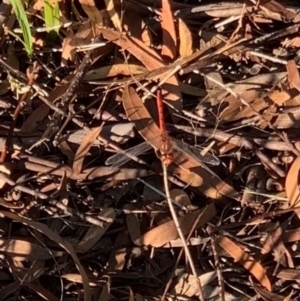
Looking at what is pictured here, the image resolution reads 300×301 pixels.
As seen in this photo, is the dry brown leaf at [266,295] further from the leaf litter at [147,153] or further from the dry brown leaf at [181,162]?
the dry brown leaf at [181,162]

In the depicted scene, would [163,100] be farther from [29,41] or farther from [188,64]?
[29,41]

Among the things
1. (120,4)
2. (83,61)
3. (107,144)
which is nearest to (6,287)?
(107,144)

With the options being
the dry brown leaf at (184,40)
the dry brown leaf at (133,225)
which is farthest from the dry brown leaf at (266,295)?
the dry brown leaf at (184,40)

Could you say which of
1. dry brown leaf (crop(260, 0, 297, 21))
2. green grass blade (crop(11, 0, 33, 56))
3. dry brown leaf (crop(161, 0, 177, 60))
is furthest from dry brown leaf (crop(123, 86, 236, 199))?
dry brown leaf (crop(260, 0, 297, 21))

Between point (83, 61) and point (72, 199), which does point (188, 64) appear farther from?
point (72, 199)

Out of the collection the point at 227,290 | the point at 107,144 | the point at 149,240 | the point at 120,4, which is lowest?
the point at 227,290

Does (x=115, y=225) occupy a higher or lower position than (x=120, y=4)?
lower

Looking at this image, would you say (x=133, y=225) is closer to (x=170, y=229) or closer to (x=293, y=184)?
(x=170, y=229)
